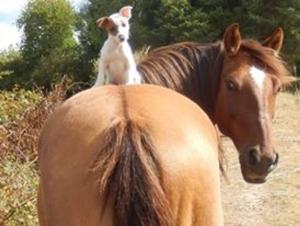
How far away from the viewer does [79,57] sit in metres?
32.0

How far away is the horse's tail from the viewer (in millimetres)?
2113

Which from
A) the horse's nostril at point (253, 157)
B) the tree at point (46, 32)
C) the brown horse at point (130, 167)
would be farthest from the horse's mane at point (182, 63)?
the tree at point (46, 32)

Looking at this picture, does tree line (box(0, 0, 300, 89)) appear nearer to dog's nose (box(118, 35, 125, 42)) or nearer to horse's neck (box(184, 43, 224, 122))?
dog's nose (box(118, 35, 125, 42))

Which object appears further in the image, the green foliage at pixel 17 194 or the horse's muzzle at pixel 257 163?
the green foliage at pixel 17 194

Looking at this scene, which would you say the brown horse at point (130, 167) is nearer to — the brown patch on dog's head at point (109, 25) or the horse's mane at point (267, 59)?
the horse's mane at point (267, 59)

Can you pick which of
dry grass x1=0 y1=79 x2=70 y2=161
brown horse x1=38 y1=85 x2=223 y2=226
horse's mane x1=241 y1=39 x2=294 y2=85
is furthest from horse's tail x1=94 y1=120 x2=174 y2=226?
dry grass x1=0 y1=79 x2=70 y2=161

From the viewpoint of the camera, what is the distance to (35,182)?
Result: 5.75 m

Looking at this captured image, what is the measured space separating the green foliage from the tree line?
5518mm

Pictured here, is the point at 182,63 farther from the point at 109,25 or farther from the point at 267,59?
the point at 109,25

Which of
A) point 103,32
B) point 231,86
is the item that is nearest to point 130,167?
point 231,86

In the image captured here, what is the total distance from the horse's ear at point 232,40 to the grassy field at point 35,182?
7.56ft

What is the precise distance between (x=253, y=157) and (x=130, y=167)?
1.45 meters

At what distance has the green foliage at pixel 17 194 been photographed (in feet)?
17.3

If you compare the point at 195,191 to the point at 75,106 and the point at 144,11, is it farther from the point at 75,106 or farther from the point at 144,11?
the point at 144,11
